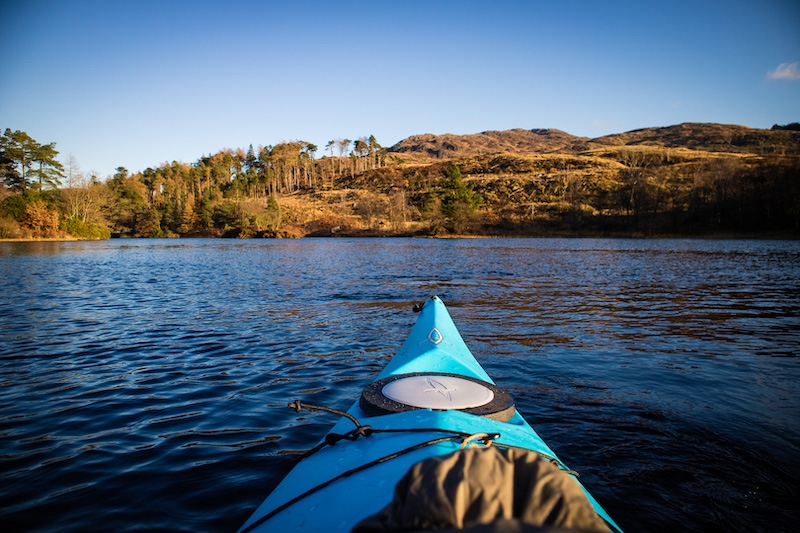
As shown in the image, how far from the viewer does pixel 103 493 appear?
340cm

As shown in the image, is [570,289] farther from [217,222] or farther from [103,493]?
[217,222]

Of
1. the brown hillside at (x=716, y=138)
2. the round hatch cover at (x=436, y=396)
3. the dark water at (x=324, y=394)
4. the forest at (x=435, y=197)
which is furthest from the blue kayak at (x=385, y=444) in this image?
the brown hillside at (x=716, y=138)

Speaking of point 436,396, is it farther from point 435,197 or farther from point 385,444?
point 435,197

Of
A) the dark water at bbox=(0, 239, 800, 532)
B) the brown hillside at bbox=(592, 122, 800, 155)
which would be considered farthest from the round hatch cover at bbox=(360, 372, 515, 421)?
the brown hillside at bbox=(592, 122, 800, 155)

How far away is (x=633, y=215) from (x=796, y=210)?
16.5 metres

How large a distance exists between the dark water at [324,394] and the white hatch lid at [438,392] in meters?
1.17

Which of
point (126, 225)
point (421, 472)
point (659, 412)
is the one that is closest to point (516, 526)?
point (421, 472)

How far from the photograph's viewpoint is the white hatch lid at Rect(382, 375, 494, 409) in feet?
10.2

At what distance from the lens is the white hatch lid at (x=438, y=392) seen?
10.2ft

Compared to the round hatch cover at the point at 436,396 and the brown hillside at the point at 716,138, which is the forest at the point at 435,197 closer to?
the brown hillside at the point at 716,138

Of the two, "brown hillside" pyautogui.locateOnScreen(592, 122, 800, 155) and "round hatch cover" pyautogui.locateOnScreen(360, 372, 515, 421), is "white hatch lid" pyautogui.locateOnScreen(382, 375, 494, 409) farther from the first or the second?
"brown hillside" pyautogui.locateOnScreen(592, 122, 800, 155)

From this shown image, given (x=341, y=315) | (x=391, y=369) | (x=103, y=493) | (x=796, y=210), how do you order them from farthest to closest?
1. (x=796, y=210)
2. (x=341, y=315)
3. (x=391, y=369)
4. (x=103, y=493)

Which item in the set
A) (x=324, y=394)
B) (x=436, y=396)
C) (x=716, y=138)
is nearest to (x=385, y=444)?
(x=436, y=396)

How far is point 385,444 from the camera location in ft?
8.29
